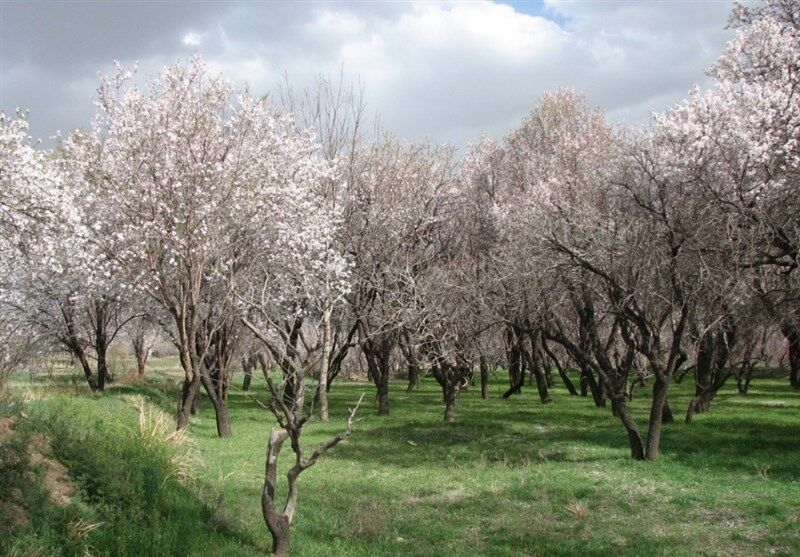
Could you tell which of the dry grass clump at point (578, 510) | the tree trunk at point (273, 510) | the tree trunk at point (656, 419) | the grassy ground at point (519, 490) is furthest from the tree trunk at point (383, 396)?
the tree trunk at point (273, 510)

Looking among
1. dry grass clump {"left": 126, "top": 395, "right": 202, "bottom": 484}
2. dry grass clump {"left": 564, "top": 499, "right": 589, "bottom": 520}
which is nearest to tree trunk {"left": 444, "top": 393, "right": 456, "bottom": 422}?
dry grass clump {"left": 126, "top": 395, "right": 202, "bottom": 484}

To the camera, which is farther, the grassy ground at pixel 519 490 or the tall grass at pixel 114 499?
the grassy ground at pixel 519 490

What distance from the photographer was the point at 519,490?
13820mm

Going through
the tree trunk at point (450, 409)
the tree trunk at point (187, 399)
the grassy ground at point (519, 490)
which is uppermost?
the tree trunk at point (187, 399)

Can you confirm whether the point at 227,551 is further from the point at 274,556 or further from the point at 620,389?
the point at 620,389

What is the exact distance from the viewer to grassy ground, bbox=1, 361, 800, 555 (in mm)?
10414

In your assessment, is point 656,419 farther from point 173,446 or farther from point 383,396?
point 383,396

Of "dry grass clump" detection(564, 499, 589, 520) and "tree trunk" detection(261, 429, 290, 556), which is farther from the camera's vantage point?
"dry grass clump" detection(564, 499, 589, 520)

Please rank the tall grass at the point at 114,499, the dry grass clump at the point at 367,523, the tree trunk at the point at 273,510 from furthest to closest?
the dry grass clump at the point at 367,523 < the tree trunk at the point at 273,510 < the tall grass at the point at 114,499

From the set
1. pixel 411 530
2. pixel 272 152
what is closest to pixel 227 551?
pixel 411 530

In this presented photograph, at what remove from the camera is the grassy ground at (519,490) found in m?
10.4

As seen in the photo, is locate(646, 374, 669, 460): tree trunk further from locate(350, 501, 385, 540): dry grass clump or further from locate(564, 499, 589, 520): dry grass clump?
locate(350, 501, 385, 540): dry grass clump

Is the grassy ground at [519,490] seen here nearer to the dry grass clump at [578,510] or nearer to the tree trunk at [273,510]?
the dry grass clump at [578,510]

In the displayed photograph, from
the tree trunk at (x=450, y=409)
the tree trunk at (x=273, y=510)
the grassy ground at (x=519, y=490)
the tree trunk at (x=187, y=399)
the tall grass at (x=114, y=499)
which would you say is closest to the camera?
the tall grass at (x=114, y=499)
